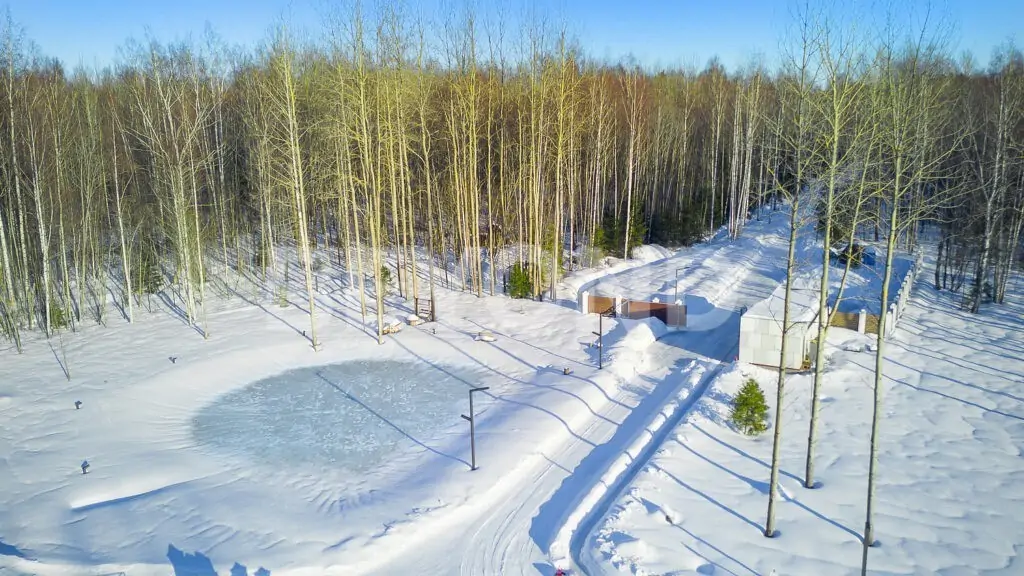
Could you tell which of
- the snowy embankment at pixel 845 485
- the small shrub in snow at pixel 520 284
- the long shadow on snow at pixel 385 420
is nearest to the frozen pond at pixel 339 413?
the long shadow on snow at pixel 385 420

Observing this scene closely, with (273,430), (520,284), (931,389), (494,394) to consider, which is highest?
(520,284)

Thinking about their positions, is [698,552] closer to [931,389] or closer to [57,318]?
[931,389]

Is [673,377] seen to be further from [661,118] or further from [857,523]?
[661,118]

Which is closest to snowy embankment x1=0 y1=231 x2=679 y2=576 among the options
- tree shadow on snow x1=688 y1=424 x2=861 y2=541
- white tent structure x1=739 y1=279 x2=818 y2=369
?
tree shadow on snow x1=688 y1=424 x2=861 y2=541

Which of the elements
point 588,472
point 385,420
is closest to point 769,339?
point 588,472

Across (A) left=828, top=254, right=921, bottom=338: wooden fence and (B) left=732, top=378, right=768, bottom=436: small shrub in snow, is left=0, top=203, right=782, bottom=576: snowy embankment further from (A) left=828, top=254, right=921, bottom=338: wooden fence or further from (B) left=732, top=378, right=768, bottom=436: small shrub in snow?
(A) left=828, top=254, right=921, bottom=338: wooden fence

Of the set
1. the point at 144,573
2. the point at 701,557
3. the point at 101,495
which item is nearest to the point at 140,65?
the point at 101,495

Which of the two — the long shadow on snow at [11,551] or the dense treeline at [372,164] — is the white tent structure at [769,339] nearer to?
the dense treeline at [372,164]
